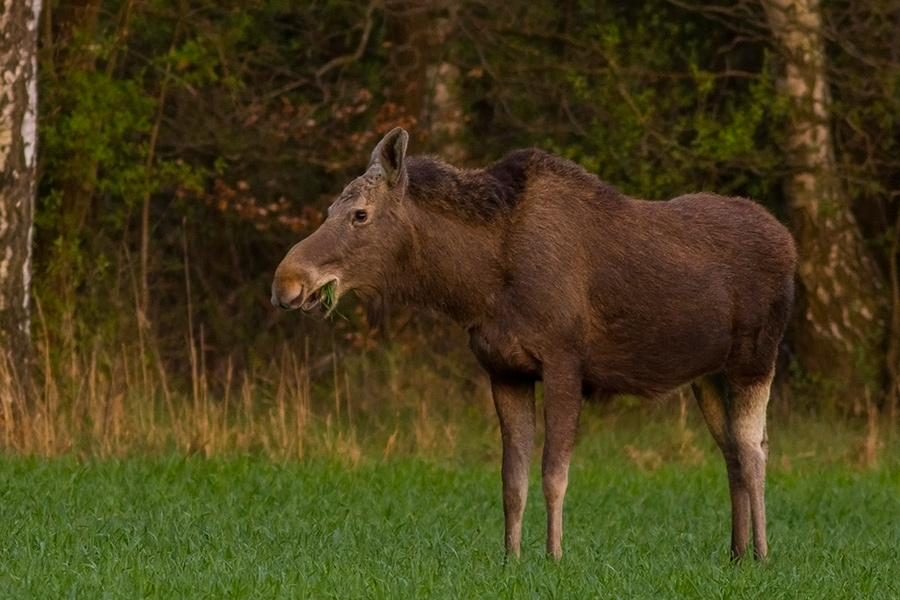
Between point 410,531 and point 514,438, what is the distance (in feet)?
4.50

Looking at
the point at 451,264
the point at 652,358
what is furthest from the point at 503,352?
the point at 652,358

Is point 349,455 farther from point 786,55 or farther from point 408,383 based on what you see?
point 786,55

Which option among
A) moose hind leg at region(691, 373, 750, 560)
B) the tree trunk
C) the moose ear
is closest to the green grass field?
moose hind leg at region(691, 373, 750, 560)

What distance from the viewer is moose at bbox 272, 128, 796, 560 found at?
9539mm

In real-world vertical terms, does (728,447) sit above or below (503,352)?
below

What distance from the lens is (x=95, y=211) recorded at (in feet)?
68.6

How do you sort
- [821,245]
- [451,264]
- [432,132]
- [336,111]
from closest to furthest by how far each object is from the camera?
[451,264], [821,245], [336,111], [432,132]

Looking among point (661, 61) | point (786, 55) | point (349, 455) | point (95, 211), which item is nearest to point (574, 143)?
point (661, 61)

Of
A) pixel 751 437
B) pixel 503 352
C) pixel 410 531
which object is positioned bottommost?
pixel 410 531

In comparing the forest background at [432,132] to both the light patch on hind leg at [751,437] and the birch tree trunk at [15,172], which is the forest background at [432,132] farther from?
the light patch on hind leg at [751,437]

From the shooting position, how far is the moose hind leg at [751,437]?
34.6 feet

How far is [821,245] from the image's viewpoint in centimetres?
1966

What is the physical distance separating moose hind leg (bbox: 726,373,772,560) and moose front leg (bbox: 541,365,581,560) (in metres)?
1.46

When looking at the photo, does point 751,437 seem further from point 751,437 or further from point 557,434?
point 557,434
